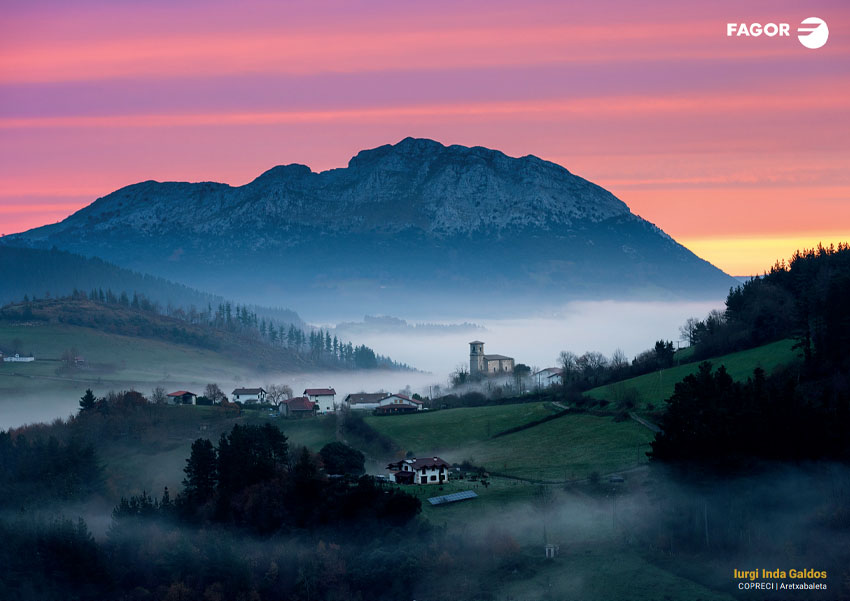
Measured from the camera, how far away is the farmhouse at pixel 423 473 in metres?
90.6

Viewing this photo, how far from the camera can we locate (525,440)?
106m

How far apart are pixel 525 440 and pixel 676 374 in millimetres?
22389

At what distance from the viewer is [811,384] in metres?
94.5

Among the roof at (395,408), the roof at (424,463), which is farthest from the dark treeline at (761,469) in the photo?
the roof at (395,408)

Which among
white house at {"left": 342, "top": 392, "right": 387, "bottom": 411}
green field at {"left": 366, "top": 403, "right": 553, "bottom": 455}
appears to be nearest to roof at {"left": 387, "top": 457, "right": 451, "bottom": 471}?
green field at {"left": 366, "top": 403, "right": 553, "bottom": 455}

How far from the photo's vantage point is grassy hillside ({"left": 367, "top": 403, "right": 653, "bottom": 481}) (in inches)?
3499

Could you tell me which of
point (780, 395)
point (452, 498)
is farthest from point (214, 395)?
point (780, 395)

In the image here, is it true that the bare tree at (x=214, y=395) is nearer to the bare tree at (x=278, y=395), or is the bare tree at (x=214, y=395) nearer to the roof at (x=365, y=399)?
the bare tree at (x=278, y=395)

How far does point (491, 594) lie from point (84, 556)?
122 ft

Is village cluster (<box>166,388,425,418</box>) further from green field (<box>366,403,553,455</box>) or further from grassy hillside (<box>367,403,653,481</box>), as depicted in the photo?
grassy hillside (<box>367,403,653,481</box>)

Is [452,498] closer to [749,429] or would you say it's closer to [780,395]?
[749,429]

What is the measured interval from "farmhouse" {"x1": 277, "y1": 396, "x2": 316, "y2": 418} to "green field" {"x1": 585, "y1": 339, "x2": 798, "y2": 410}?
40011 mm

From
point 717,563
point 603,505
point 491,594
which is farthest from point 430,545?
point 717,563

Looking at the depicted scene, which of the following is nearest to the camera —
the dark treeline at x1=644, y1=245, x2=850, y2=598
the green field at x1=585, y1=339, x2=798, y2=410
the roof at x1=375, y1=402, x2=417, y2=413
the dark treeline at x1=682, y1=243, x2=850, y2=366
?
the dark treeline at x1=644, y1=245, x2=850, y2=598
